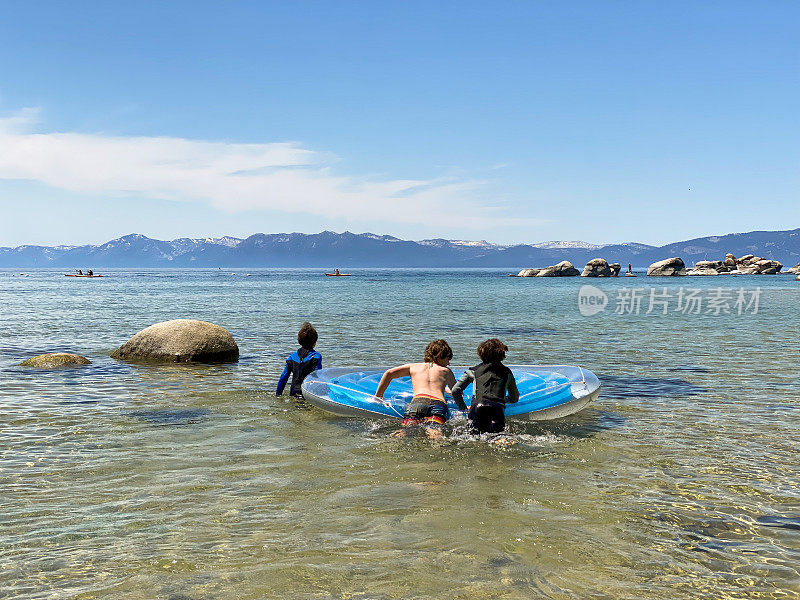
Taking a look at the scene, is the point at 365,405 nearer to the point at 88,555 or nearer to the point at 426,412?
the point at 426,412

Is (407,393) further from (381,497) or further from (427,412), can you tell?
(381,497)

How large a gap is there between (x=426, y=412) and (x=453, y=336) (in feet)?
48.0

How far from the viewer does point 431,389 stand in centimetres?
881

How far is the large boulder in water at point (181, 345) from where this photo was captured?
15516 millimetres

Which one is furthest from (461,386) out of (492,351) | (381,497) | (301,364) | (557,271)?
(557,271)

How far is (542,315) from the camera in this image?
111ft

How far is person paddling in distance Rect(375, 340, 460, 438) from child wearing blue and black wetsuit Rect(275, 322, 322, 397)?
9.43 feet

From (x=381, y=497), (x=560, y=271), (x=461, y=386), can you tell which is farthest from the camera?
(x=560, y=271)

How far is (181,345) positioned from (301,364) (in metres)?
5.57

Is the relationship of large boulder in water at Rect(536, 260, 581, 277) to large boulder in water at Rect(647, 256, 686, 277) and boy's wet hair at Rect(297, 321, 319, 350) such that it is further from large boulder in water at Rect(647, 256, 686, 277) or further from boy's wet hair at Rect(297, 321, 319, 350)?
boy's wet hair at Rect(297, 321, 319, 350)

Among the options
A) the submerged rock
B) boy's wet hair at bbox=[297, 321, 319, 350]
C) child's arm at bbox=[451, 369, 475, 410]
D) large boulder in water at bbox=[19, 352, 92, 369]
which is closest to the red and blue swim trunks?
child's arm at bbox=[451, 369, 475, 410]

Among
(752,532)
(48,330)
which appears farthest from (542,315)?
(752,532)

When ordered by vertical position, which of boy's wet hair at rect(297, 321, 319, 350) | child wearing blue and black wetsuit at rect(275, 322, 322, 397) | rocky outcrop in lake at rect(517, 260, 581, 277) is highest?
boy's wet hair at rect(297, 321, 319, 350)

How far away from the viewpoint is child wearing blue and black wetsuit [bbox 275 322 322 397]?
11203 millimetres
